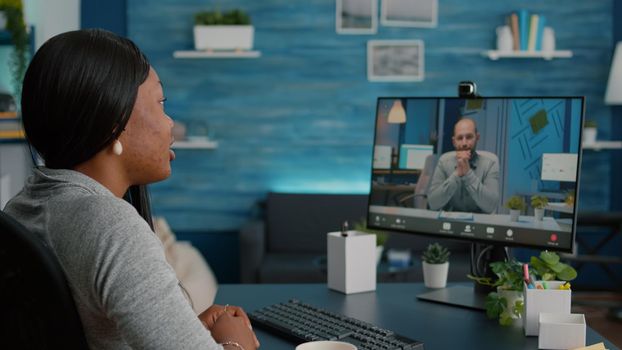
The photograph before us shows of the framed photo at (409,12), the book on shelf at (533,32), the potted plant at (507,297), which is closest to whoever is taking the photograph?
the potted plant at (507,297)

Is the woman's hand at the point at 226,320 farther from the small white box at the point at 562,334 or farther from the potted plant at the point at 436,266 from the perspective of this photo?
the potted plant at the point at 436,266

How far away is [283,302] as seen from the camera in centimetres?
192

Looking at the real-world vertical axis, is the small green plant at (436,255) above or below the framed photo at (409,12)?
below

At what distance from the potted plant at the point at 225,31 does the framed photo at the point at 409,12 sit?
88 cm

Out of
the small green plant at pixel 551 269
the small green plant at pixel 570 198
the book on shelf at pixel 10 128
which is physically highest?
the small green plant at pixel 570 198

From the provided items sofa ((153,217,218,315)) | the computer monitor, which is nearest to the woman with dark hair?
the computer monitor

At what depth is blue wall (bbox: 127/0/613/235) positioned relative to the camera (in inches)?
209

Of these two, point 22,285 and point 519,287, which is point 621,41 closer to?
point 519,287

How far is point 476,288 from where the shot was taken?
2078mm

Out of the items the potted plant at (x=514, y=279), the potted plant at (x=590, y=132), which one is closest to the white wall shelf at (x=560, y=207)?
the potted plant at (x=514, y=279)

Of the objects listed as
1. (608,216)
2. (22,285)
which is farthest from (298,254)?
(22,285)

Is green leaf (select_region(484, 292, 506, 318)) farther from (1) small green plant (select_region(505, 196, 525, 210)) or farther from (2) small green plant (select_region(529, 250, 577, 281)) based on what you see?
(1) small green plant (select_region(505, 196, 525, 210))

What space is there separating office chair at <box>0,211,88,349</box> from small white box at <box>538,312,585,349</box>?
34.2 inches

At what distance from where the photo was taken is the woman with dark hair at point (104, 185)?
115cm
